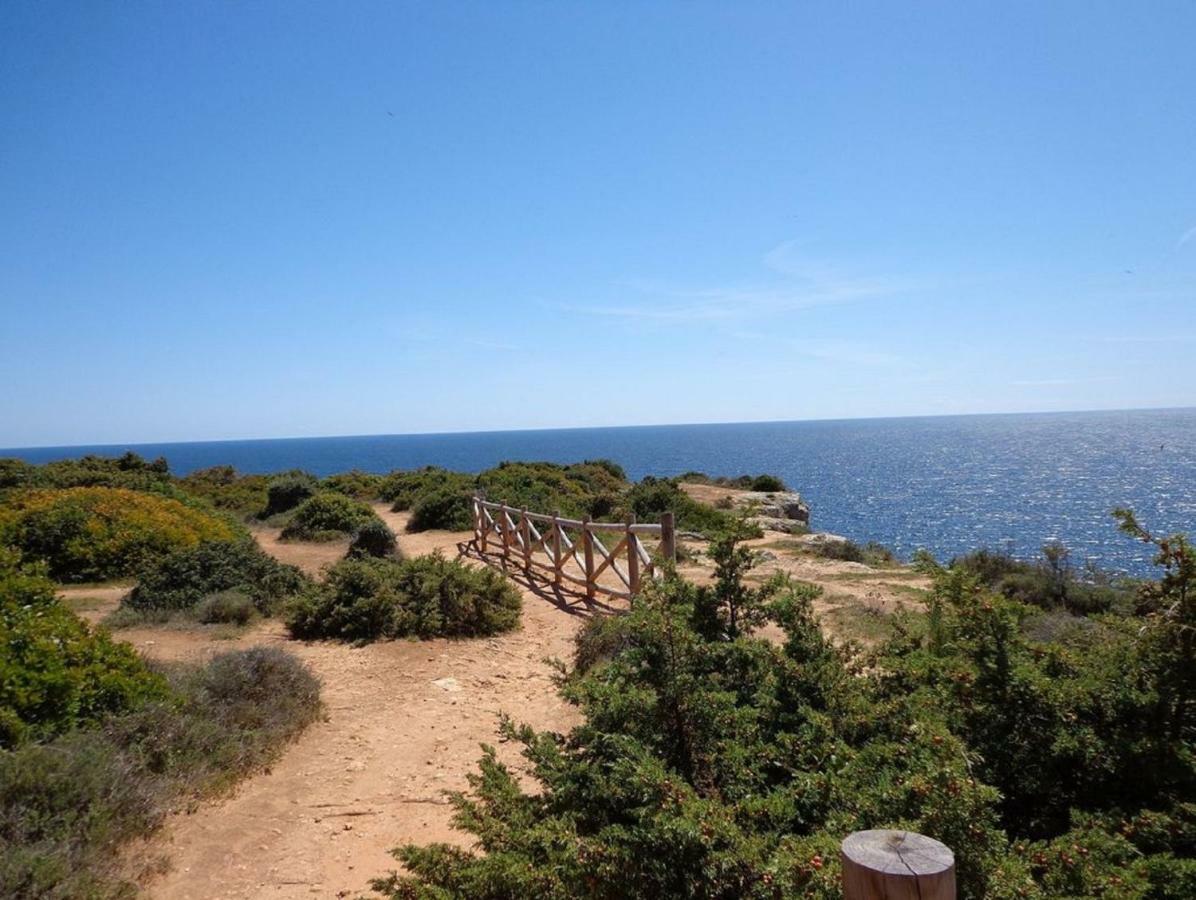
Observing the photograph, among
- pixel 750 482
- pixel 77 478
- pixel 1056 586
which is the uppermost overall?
pixel 77 478

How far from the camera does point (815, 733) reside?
9.80ft

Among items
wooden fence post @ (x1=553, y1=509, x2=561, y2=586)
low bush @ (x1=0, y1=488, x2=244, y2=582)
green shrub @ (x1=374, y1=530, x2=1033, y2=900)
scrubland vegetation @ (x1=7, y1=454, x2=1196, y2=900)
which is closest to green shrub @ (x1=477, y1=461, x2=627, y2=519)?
wooden fence post @ (x1=553, y1=509, x2=561, y2=586)

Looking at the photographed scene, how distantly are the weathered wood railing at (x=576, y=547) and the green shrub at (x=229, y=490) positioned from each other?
12317mm

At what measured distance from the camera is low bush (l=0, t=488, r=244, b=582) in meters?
12.0

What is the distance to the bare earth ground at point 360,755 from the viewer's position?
398 centimetres

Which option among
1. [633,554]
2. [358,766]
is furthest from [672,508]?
[358,766]

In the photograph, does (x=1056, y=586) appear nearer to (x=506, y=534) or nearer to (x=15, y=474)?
(x=506, y=534)

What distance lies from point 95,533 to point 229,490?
54.4ft

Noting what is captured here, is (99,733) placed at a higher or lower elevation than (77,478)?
lower

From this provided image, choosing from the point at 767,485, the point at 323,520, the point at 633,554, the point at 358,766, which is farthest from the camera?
the point at 767,485

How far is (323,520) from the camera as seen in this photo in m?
18.0

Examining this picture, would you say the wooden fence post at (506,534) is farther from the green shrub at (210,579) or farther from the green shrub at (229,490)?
the green shrub at (229,490)

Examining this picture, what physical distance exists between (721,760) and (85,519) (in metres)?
13.7

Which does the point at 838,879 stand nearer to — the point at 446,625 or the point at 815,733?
the point at 815,733
